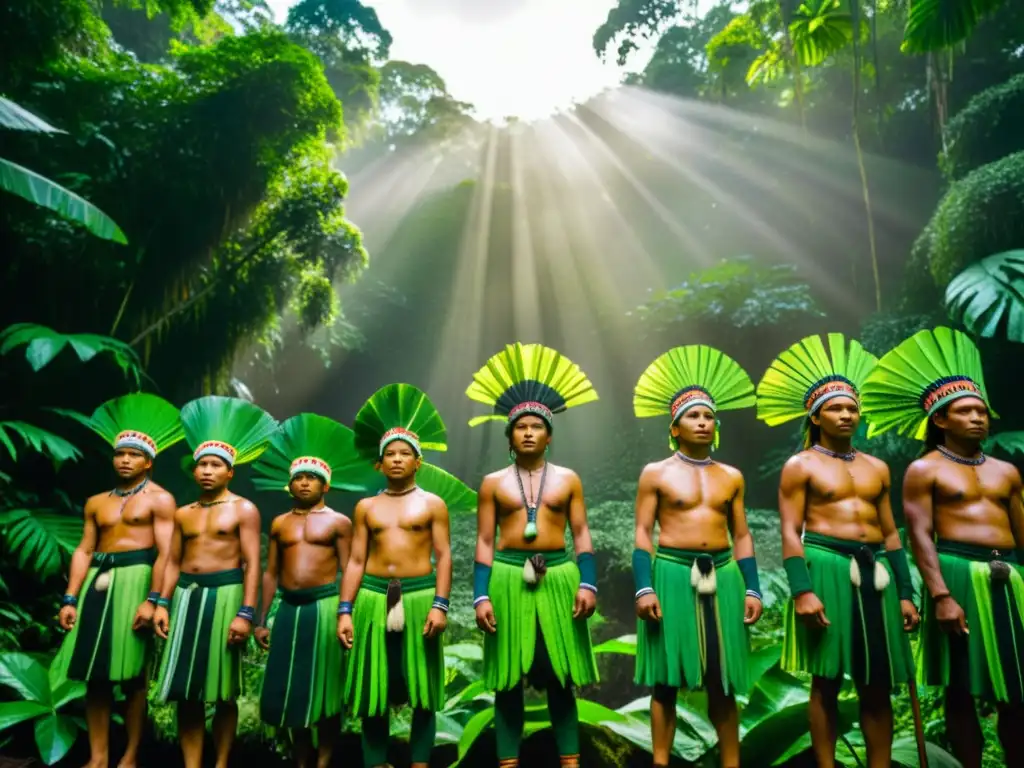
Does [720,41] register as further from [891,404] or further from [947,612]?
[947,612]

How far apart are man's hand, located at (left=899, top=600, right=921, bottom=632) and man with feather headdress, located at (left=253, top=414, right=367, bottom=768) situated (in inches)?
100

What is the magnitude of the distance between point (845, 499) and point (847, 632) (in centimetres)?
55

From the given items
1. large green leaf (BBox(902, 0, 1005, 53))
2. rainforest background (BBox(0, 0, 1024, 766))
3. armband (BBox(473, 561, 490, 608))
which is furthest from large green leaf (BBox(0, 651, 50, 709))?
large green leaf (BBox(902, 0, 1005, 53))

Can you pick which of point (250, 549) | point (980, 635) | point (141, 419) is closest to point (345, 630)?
point (250, 549)

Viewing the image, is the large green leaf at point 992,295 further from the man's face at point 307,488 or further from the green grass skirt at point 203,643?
the green grass skirt at point 203,643

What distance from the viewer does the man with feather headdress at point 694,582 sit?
2.60 metres

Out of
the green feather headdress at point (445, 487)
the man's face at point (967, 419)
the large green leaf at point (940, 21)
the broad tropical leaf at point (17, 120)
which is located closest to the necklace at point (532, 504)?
the green feather headdress at point (445, 487)

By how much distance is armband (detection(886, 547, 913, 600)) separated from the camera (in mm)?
2654

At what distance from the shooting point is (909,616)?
2.61 meters

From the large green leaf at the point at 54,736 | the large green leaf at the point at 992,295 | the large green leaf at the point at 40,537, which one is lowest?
the large green leaf at the point at 54,736

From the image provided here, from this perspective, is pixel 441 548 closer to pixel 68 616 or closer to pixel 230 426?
pixel 230 426

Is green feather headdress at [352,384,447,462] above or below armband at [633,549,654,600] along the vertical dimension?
above

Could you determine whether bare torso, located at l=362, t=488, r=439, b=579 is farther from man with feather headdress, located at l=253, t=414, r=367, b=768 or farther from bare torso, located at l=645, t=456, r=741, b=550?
bare torso, located at l=645, t=456, r=741, b=550

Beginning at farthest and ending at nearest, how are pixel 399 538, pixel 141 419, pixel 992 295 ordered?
pixel 992 295 → pixel 141 419 → pixel 399 538
